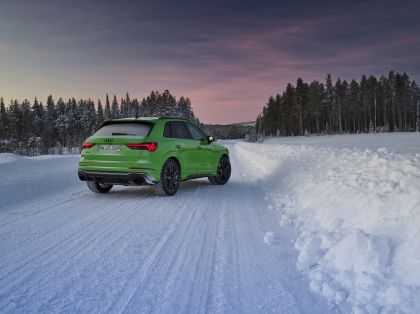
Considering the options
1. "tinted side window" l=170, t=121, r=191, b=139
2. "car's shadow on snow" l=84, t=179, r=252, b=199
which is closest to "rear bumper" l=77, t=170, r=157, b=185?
"car's shadow on snow" l=84, t=179, r=252, b=199

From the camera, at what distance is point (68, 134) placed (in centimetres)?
11844

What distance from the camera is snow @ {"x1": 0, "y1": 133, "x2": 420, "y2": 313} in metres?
3.34

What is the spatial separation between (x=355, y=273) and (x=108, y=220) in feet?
13.3

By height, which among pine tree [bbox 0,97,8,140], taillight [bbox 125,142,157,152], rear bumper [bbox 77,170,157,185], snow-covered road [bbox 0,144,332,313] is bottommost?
snow-covered road [bbox 0,144,332,313]

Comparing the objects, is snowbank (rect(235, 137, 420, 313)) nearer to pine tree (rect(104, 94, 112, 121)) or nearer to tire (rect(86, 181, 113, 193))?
tire (rect(86, 181, 113, 193))

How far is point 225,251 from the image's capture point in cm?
482

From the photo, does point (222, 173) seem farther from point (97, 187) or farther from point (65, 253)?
point (65, 253)

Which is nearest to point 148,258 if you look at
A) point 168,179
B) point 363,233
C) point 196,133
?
point 363,233

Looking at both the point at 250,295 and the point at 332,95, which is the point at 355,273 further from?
the point at 332,95

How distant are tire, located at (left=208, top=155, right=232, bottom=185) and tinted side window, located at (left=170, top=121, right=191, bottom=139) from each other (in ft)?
6.14

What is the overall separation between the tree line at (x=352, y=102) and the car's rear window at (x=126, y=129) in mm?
94031

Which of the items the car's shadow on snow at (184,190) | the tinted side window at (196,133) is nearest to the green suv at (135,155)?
the car's shadow on snow at (184,190)

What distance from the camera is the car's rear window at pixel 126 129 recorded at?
346 inches

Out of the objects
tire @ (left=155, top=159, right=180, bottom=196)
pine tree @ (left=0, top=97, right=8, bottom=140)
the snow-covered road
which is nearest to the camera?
the snow-covered road
